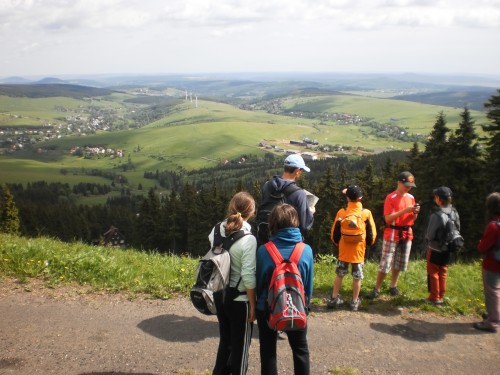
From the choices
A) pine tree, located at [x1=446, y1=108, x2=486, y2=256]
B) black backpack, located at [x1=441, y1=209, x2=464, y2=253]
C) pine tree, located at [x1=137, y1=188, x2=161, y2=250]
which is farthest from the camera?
pine tree, located at [x1=137, y1=188, x2=161, y2=250]

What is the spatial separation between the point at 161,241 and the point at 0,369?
150ft

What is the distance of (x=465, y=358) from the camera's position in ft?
21.1

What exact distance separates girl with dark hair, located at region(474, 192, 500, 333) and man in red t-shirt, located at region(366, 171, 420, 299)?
4.35 feet

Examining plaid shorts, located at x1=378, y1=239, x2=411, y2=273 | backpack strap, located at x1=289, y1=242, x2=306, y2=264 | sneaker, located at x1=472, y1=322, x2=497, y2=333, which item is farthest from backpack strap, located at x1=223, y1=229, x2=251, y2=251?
sneaker, located at x1=472, y1=322, x2=497, y2=333

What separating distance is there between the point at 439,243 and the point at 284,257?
181 inches

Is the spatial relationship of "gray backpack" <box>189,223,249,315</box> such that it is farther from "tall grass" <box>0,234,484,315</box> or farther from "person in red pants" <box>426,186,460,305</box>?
"person in red pants" <box>426,186,460,305</box>

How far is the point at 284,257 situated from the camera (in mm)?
4832

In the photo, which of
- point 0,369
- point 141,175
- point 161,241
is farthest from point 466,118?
point 141,175

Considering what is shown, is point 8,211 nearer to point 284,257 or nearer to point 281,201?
point 281,201

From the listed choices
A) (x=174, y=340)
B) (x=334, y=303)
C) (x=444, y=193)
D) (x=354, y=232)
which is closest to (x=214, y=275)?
(x=174, y=340)

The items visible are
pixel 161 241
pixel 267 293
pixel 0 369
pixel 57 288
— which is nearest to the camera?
pixel 267 293

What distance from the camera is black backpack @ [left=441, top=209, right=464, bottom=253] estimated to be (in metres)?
7.64

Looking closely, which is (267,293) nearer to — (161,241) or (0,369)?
(0,369)

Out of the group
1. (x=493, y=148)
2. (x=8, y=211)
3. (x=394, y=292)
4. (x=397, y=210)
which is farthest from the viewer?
(x=8, y=211)
